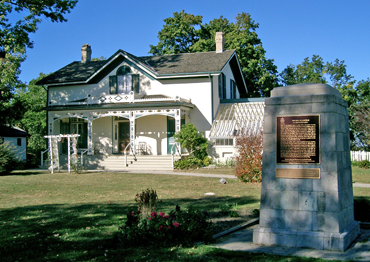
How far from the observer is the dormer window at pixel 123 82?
94.5 feet

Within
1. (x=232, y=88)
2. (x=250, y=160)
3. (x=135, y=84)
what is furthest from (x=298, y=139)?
(x=232, y=88)

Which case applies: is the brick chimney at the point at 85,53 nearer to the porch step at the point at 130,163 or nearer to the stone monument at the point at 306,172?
the porch step at the point at 130,163

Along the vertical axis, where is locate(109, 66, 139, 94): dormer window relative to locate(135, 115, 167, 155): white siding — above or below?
above

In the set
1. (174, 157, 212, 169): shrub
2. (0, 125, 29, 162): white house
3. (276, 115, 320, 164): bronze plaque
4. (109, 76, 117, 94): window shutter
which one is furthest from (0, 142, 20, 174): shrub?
(276, 115, 320, 164): bronze plaque

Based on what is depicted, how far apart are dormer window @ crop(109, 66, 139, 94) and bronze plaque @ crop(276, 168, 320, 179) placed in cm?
2266

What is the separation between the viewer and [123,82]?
95.2ft

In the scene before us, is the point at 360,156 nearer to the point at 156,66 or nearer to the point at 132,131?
the point at 132,131

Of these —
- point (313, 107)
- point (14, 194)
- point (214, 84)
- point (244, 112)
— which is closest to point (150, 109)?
point (214, 84)

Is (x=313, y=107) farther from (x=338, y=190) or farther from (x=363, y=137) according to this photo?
(x=363, y=137)

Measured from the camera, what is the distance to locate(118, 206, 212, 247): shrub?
6727mm

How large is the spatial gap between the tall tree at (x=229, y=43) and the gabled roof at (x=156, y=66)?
24.8 feet

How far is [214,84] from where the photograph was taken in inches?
1093

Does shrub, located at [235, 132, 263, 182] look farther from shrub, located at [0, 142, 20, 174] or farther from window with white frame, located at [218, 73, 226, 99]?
window with white frame, located at [218, 73, 226, 99]

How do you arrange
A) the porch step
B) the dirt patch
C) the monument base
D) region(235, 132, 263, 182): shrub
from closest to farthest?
1. the monument base
2. the dirt patch
3. region(235, 132, 263, 182): shrub
4. the porch step
